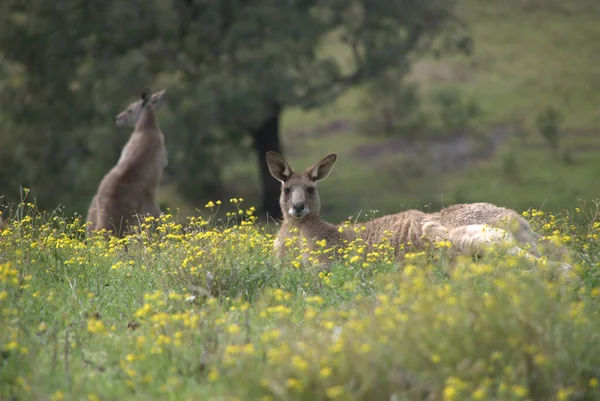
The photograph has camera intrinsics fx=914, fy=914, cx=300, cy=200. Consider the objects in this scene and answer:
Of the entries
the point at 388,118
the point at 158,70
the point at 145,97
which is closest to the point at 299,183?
the point at 145,97

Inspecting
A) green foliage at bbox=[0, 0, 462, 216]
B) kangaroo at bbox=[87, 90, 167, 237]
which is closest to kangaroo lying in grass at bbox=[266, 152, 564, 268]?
kangaroo at bbox=[87, 90, 167, 237]

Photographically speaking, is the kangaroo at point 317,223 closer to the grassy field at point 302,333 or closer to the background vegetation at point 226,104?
the grassy field at point 302,333

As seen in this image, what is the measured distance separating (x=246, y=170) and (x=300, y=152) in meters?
1.66

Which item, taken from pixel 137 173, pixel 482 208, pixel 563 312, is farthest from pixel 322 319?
pixel 137 173

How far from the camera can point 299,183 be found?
8859 mm

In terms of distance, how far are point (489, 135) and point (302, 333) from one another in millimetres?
23171

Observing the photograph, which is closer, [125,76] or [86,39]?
[125,76]

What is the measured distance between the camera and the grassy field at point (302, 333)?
4.53 m

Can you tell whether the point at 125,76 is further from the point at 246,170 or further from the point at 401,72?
the point at 246,170

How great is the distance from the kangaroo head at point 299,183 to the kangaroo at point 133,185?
228 centimetres

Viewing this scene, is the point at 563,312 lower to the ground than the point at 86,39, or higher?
lower

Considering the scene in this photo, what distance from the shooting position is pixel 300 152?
86.5ft

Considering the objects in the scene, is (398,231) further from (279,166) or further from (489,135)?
(489,135)

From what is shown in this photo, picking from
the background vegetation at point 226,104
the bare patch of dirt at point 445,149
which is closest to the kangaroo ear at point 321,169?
the background vegetation at point 226,104
